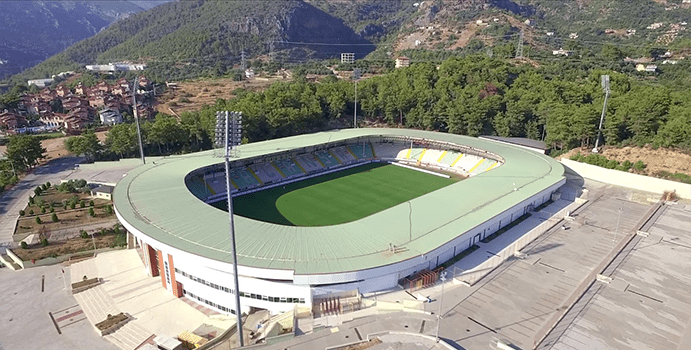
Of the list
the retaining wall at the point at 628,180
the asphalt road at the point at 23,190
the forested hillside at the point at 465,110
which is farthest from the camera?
the forested hillside at the point at 465,110

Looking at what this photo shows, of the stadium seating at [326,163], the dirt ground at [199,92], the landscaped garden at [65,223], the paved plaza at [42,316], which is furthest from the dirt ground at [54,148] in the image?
the paved plaza at [42,316]

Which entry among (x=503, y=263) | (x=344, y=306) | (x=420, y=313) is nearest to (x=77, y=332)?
(x=344, y=306)

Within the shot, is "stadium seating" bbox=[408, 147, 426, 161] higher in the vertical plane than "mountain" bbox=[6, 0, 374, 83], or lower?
lower

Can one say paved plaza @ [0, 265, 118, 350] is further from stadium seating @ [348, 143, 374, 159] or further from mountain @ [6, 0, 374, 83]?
mountain @ [6, 0, 374, 83]

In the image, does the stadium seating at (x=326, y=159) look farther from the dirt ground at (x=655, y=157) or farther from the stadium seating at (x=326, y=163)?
the dirt ground at (x=655, y=157)

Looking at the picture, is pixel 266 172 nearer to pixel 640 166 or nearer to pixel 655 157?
pixel 640 166

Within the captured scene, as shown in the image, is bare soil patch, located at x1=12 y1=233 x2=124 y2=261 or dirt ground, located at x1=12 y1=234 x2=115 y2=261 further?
dirt ground, located at x1=12 y1=234 x2=115 y2=261

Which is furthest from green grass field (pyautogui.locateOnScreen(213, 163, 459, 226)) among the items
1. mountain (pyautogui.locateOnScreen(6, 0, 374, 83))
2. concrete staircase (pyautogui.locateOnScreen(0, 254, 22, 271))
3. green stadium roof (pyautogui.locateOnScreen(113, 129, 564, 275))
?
mountain (pyautogui.locateOnScreen(6, 0, 374, 83))
